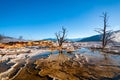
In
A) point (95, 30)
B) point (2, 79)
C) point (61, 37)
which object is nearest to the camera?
point (2, 79)

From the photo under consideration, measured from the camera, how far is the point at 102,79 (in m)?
13.3

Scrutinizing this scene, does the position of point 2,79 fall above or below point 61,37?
below

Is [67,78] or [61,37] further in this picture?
[61,37]

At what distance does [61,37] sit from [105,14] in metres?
14.8

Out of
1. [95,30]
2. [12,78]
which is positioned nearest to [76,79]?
[12,78]

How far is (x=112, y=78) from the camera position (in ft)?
44.2

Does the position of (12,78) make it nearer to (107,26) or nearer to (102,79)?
(102,79)

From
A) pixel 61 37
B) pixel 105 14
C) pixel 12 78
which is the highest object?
pixel 105 14

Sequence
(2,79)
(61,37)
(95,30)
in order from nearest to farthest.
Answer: (2,79)
(95,30)
(61,37)

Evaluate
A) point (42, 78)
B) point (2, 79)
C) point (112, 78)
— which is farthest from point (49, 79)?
point (112, 78)

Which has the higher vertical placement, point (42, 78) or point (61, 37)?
point (61, 37)

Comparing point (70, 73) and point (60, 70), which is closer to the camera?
point (70, 73)

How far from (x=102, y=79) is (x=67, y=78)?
237 cm

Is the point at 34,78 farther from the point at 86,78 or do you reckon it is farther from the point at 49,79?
the point at 86,78
